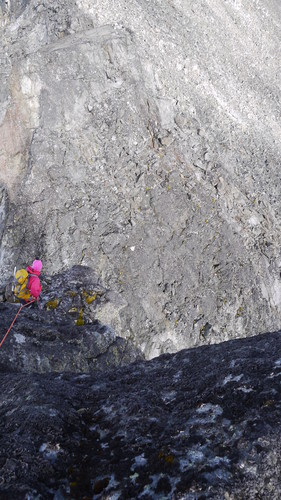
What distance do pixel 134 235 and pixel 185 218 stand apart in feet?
6.95

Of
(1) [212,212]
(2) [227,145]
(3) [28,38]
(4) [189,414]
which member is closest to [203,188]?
(1) [212,212]

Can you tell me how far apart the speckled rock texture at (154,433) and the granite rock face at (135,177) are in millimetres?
10077

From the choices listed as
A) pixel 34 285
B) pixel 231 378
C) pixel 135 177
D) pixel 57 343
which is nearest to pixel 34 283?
pixel 34 285

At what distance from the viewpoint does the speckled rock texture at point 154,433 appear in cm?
318

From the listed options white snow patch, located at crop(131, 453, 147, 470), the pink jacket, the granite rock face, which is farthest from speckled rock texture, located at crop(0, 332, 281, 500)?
the granite rock face

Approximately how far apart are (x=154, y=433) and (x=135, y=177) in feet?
45.1

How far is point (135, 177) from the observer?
1677 cm

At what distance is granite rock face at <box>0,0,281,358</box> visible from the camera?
1549 cm

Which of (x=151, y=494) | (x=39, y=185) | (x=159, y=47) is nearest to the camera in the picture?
(x=151, y=494)

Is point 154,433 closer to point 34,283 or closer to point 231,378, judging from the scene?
point 231,378

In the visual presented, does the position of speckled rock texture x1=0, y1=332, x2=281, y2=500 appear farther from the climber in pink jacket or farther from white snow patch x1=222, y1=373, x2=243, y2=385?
the climber in pink jacket

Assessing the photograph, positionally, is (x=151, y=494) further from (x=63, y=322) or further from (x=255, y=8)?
(x=255, y=8)

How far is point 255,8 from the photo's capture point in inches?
1067

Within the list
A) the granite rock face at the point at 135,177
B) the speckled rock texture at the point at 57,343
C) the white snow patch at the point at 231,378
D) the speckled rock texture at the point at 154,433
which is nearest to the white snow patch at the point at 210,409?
the speckled rock texture at the point at 154,433
